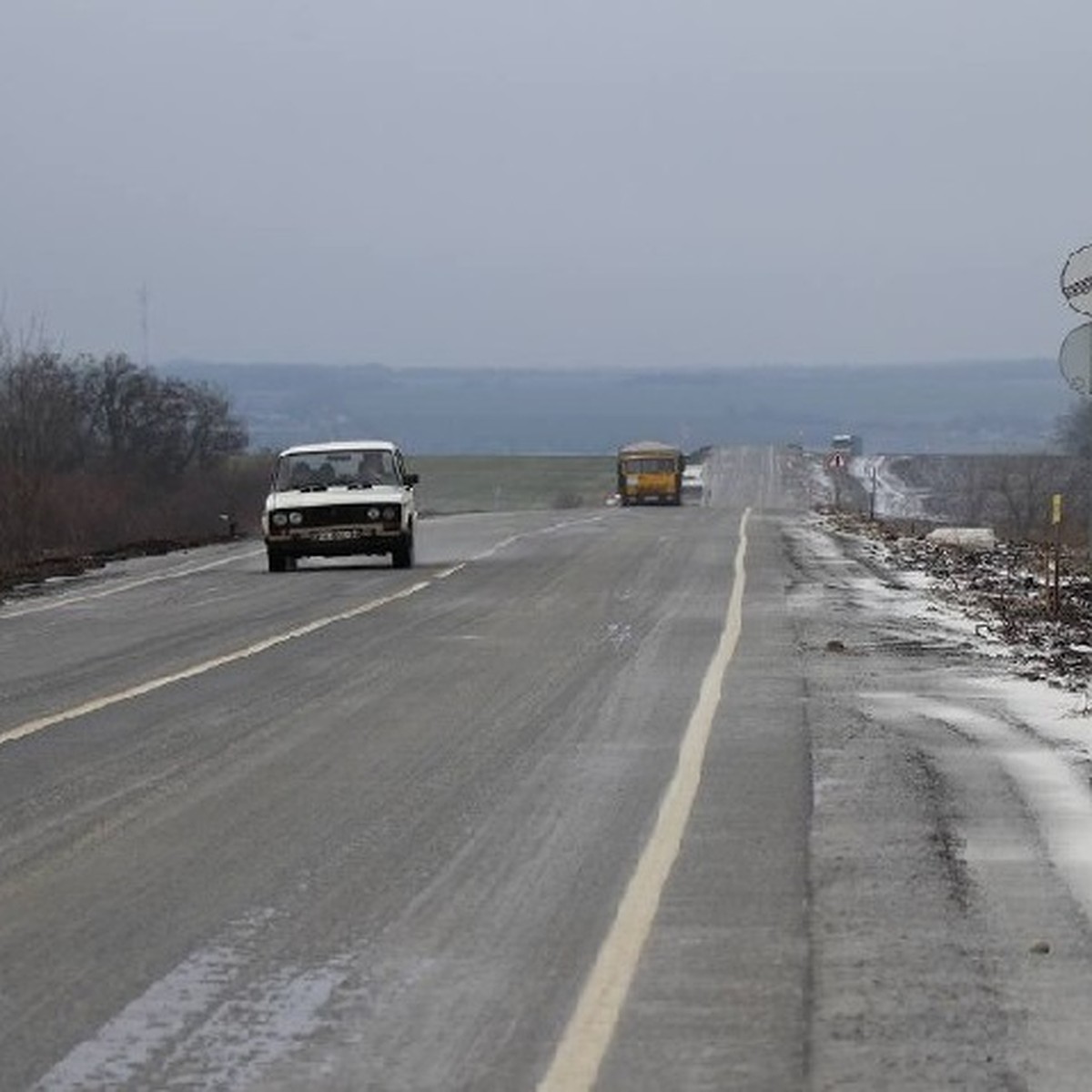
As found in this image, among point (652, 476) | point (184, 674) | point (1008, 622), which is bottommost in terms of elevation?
point (652, 476)

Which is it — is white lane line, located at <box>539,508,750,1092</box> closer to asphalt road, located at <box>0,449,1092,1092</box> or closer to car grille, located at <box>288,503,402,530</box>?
asphalt road, located at <box>0,449,1092,1092</box>

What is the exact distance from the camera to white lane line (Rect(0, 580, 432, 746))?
14.4 m

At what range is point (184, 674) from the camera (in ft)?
57.8

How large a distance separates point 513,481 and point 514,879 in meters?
136

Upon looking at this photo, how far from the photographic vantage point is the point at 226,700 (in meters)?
15.7

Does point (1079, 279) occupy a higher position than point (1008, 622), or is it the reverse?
point (1079, 279)

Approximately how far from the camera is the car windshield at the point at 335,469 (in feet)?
112

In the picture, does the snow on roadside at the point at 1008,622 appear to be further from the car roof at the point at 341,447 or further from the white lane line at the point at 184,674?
the car roof at the point at 341,447

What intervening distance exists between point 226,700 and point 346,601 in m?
10.4

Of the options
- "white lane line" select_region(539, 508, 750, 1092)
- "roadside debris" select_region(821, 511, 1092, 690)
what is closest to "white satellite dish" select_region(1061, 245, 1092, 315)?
"roadside debris" select_region(821, 511, 1092, 690)

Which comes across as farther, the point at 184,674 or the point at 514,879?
the point at 184,674

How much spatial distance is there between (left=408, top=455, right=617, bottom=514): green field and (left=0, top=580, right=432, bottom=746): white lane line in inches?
3337

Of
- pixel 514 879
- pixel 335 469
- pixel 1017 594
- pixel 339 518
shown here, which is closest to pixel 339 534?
pixel 339 518

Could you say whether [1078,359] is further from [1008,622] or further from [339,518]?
[339,518]
